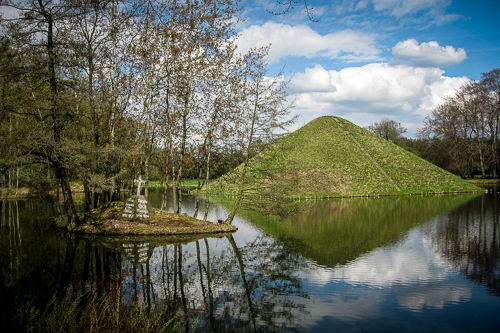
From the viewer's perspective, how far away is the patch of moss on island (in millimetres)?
19266

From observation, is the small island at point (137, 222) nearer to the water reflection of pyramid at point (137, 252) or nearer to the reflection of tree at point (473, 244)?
the water reflection of pyramid at point (137, 252)

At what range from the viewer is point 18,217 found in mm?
26547

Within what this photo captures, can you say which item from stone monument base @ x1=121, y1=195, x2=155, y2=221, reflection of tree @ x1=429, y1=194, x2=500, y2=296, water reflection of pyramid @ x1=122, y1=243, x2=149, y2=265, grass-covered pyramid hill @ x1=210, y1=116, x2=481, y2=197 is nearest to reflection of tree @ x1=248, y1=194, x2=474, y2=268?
reflection of tree @ x1=429, y1=194, x2=500, y2=296

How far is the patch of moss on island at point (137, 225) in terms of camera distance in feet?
63.2

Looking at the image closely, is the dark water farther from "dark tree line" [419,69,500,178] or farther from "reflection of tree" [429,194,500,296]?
"dark tree line" [419,69,500,178]

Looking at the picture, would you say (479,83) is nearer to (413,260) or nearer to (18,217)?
(413,260)

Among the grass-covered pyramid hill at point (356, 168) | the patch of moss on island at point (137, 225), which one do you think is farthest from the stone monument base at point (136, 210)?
the grass-covered pyramid hill at point (356, 168)

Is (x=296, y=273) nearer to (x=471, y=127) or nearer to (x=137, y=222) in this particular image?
(x=137, y=222)

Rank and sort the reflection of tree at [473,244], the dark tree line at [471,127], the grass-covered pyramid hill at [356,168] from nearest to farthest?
the reflection of tree at [473,244] < the grass-covered pyramid hill at [356,168] < the dark tree line at [471,127]

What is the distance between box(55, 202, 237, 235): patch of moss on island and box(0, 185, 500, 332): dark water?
0.98 metres

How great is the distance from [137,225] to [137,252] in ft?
15.9

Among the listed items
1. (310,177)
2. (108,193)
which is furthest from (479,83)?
(108,193)

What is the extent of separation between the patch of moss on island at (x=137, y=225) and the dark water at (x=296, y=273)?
981 mm

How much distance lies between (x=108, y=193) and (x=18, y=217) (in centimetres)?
909
